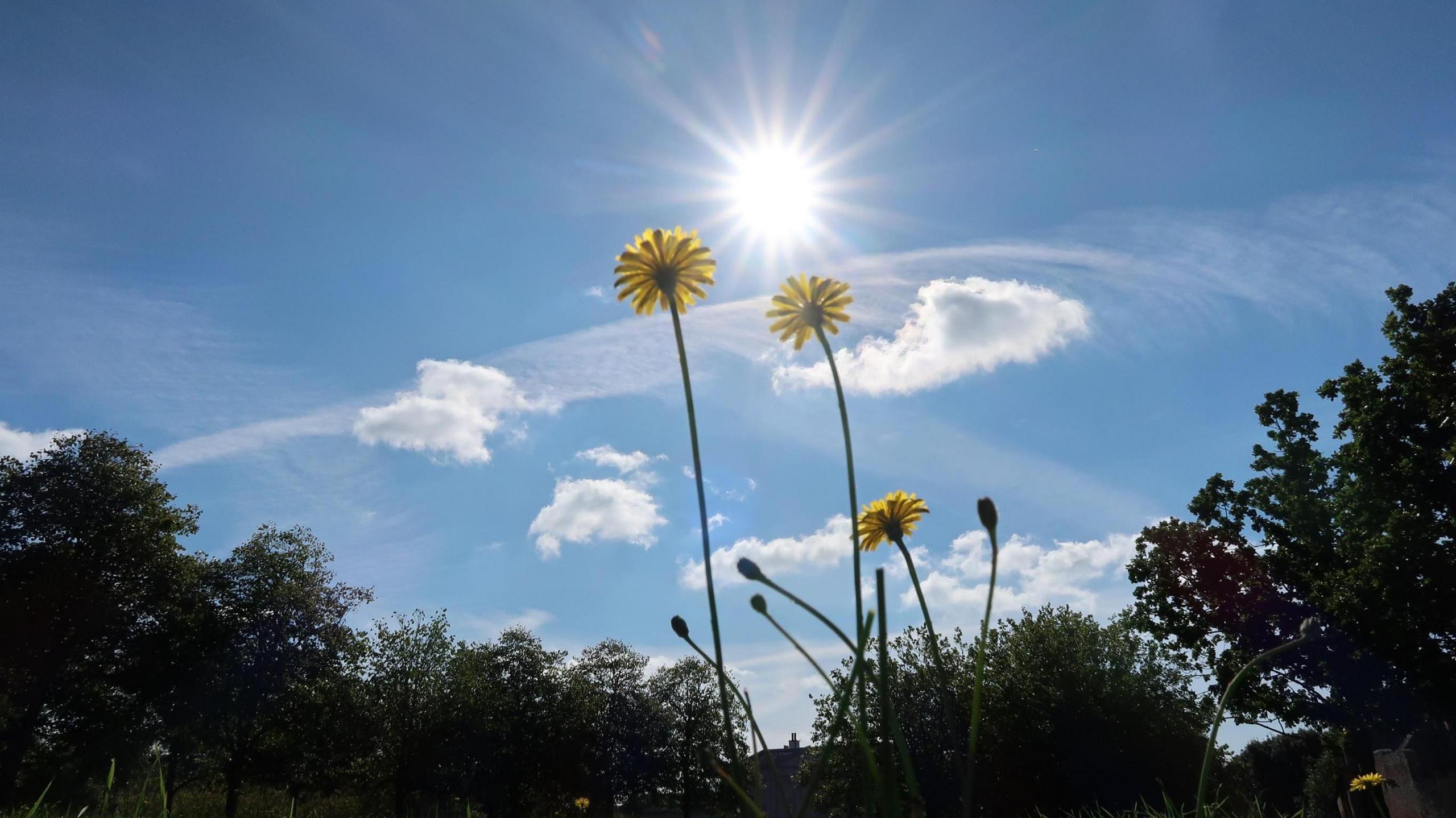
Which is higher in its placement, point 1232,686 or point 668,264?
point 668,264

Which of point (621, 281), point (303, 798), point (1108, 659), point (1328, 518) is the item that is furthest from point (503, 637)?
point (621, 281)

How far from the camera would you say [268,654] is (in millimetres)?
37969

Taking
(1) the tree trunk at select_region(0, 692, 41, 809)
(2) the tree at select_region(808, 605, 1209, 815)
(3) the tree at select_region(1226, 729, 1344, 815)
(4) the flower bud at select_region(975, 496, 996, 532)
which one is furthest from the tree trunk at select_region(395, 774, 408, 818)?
(3) the tree at select_region(1226, 729, 1344, 815)

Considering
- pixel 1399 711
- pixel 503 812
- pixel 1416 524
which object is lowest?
pixel 503 812

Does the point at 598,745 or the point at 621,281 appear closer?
the point at 621,281

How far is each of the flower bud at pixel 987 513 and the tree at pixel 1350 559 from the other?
80.6ft

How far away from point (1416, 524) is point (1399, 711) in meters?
5.77

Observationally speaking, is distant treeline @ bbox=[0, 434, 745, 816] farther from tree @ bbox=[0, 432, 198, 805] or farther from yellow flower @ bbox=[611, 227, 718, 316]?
yellow flower @ bbox=[611, 227, 718, 316]

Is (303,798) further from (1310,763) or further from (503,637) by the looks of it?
(1310,763)

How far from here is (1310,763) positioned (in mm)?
51688

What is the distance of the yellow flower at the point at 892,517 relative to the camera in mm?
2916

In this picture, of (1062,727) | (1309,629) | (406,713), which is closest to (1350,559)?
(1062,727)

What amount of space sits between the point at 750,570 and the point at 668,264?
1.07 m

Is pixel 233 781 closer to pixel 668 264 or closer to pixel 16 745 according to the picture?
pixel 16 745
